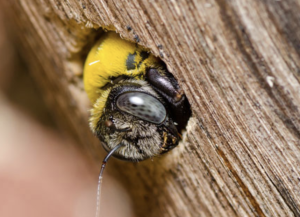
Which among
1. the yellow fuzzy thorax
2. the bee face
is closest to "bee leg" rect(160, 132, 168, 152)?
the bee face

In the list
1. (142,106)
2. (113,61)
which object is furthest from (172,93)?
(113,61)

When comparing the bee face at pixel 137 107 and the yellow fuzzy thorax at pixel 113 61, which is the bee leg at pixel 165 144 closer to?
the bee face at pixel 137 107

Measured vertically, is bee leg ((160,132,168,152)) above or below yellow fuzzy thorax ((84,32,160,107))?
below

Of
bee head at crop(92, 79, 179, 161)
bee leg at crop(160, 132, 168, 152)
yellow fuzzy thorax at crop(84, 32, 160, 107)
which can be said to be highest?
yellow fuzzy thorax at crop(84, 32, 160, 107)

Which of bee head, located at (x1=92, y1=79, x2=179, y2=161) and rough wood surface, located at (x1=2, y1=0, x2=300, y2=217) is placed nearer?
rough wood surface, located at (x1=2, y1=0, x2=300, y2=217)

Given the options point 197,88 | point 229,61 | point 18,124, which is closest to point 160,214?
point 197,88

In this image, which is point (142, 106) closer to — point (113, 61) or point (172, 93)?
point (172, 93)

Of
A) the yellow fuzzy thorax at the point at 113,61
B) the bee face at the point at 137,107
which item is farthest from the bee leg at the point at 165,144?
the yellow fuzzy thorax at the point at 113,61

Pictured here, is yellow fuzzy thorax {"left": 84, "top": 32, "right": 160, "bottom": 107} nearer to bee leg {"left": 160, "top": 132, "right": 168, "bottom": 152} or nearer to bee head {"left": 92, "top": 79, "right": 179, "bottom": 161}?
bee head {"left": 92, "top": 79, "right": 179, "bottom": 161}
